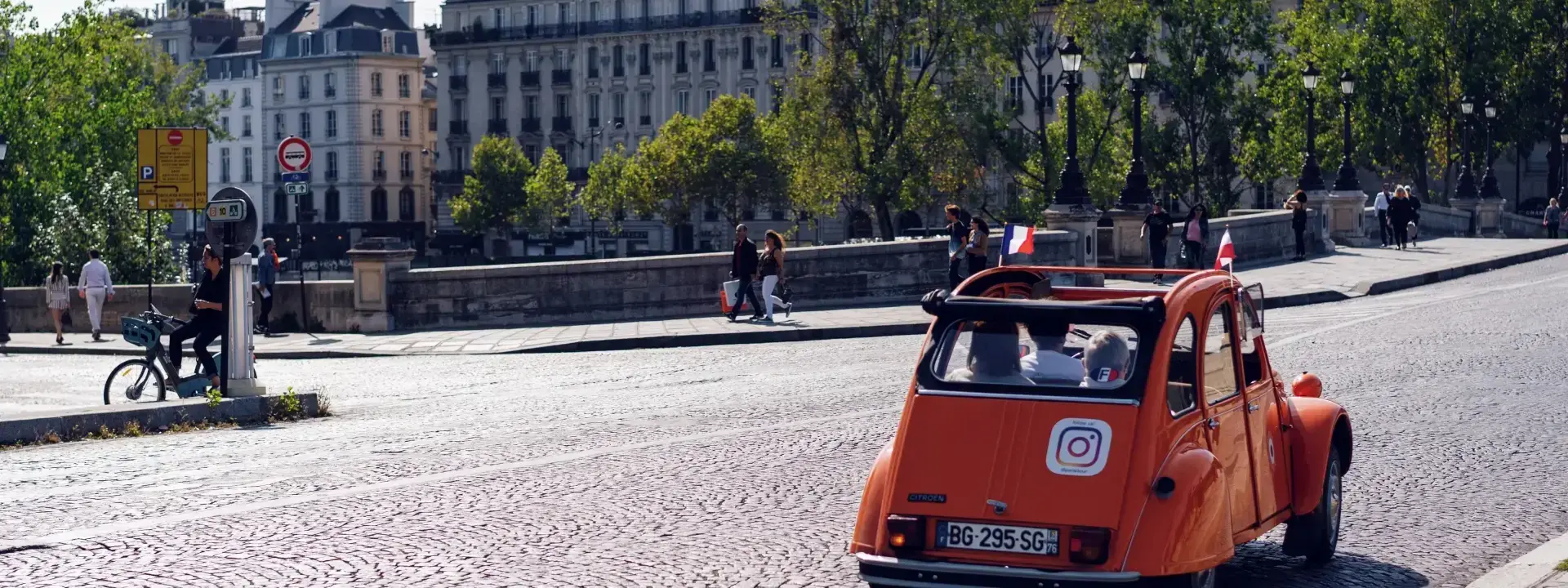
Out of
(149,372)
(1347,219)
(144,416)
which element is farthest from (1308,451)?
(1347,219)

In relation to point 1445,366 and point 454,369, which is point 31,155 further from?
point 1445,366

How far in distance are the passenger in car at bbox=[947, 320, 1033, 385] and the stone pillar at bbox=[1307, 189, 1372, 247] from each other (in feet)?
127

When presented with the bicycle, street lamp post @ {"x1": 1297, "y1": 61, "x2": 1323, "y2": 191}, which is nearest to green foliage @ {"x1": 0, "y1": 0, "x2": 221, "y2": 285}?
the bicycle

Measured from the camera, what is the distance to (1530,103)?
67.7 meters

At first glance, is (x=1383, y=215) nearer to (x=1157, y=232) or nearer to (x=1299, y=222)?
(x=1299, y=222)

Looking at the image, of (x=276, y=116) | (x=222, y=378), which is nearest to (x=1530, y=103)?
(x=222, y=378)

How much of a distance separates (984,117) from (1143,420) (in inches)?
2186

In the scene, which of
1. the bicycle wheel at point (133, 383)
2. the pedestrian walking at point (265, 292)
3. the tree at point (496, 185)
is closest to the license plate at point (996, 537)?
the bicycle wheel at point (133, 383)

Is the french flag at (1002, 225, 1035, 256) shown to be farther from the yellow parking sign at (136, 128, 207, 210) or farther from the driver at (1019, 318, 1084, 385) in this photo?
the yellow parking sign at (136, 128, 207, 210)

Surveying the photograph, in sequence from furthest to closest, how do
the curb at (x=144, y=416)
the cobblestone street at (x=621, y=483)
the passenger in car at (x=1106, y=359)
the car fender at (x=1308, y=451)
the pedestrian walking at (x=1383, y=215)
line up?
1. the pedestrian walking at (x=1383, y=215)
2. the curb at (x=144, y=416)
3. the cobblestone street at (x=621, y=483)
4. the car fender at (x=1308, y=451)
5. the passenger in car at (x=1106, y=359)

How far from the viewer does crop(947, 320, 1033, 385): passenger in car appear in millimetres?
7566

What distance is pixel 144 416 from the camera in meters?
15.1

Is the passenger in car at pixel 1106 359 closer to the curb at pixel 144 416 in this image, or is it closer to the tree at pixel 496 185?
the curb at pixel 144 416

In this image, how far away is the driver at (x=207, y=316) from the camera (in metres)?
17.6
